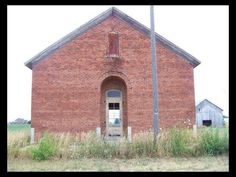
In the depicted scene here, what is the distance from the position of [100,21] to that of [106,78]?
3584 mm

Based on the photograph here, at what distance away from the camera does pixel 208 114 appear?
1860 inches


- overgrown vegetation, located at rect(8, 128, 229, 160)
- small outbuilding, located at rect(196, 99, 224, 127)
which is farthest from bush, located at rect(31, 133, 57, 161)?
small outbuilding, located at rect(196, 99, 224, 127)

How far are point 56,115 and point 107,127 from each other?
11.1 ft

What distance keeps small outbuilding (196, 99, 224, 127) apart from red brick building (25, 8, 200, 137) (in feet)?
91.1

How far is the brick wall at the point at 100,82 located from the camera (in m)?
19.6

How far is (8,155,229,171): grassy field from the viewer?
1075 cm

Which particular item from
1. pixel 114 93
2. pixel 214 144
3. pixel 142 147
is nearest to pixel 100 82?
pixel 114 93

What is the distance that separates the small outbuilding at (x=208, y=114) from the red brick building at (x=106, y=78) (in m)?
27.8

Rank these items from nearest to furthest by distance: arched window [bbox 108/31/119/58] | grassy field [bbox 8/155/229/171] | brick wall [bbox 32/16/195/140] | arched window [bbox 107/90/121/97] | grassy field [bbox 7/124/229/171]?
grassy field [bbox 8/155/229/171]
grassy field [bbox 7/124/229/171]
brick wall [bbox 32/16/195/140]
arched window [bbox 108/31/119/58]
arched window [bbox 107/90/121/97]

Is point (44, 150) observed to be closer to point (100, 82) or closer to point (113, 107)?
point (100, 82)

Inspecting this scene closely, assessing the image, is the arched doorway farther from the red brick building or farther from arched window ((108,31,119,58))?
arched window ((108,31,119,58))

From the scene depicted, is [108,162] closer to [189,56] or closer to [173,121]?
[173,121]


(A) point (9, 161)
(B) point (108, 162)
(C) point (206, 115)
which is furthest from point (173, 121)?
(C) point (206, 115)

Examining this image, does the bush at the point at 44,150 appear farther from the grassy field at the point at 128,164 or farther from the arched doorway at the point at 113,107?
the arched doorway at the point at 113,107
